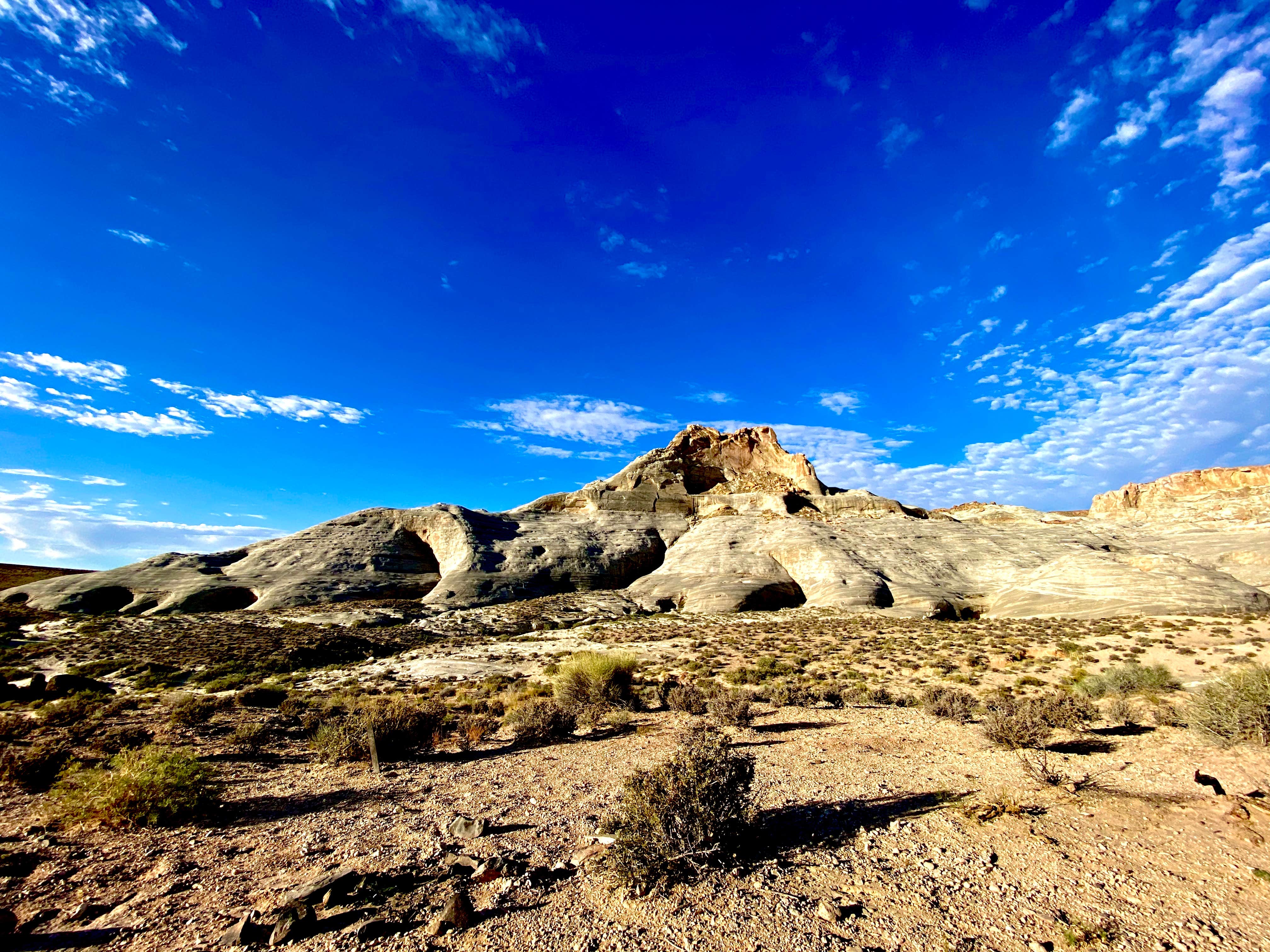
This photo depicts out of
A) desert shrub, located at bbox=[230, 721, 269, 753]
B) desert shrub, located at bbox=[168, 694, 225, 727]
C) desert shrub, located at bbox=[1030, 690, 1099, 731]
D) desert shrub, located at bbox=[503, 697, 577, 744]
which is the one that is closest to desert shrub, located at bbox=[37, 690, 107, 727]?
desert shrub, located at bbox=[168, 694, 225, 727]

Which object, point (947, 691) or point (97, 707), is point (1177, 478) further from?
point (97, 707)

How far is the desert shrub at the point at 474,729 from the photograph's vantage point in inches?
398

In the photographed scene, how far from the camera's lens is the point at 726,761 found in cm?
563

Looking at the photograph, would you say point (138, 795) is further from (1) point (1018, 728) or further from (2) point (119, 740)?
(1) point (1018, 728)

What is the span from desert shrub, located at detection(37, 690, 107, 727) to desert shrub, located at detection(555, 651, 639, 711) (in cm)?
968

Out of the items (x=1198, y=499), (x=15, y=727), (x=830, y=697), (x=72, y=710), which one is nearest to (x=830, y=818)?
(x=830, y=697)

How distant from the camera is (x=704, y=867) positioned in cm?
484

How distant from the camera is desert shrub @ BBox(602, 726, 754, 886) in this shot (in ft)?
15.8

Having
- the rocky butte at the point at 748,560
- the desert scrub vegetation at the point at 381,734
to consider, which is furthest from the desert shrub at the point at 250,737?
the rocky butte at the point at 748,560

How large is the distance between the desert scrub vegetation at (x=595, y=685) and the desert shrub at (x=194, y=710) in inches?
299

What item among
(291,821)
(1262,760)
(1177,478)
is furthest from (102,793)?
(1177,478)

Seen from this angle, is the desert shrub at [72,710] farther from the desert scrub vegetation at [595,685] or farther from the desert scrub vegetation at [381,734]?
the desert scrub vegetation at [595,685]

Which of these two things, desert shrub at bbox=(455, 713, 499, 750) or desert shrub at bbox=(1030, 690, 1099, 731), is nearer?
desert shrub at bbox=(1030, 690, 1099, 731)

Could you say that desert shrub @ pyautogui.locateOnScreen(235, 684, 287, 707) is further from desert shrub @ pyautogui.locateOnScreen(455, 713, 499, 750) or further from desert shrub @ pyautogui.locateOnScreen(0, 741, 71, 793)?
desert shrub @ pyautogui.locateOnScreen(455, 713, 499, 750)
